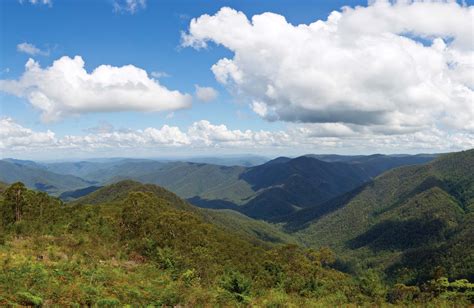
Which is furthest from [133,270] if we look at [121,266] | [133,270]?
[121,266]

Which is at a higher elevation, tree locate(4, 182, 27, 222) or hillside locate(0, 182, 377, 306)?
tree locate(4, 182, 27, 222)

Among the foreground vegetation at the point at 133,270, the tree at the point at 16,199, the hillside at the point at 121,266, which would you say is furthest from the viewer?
the tree at the point at 16,199

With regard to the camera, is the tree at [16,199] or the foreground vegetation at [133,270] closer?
the foreground vegetation at [133,270]

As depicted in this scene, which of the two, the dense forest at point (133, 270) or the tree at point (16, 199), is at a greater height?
the tree at point (16, 199)

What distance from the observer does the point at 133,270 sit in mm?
34750

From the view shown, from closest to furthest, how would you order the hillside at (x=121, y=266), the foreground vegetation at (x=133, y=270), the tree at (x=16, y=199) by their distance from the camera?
the hillside at (x=121, y=266) → the foreground vegetation at (x=133, y=270) → the tree at (x=16, y=199)

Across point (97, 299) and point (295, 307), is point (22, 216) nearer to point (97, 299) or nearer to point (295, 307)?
point (97, 299)

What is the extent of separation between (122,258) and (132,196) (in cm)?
3425

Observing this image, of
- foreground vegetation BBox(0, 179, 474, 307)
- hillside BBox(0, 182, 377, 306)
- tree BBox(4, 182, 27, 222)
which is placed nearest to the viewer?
hillside BBox(0, 182, 377, 306)

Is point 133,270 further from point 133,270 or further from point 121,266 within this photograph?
point 121,266

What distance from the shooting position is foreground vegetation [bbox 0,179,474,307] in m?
21.5

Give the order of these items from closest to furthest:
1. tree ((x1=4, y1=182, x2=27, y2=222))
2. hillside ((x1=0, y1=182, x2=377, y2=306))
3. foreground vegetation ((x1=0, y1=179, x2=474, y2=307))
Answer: hillside ((x1=0, y1=182, x2=377, y2=306))
foreground vegetation ((x1=0, y1=179, x2=474, y2=307))
tree ((x1=4, y1=182, x2=27, y2=222))

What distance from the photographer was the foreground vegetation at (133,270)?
21.5m

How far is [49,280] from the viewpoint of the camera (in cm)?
2180
